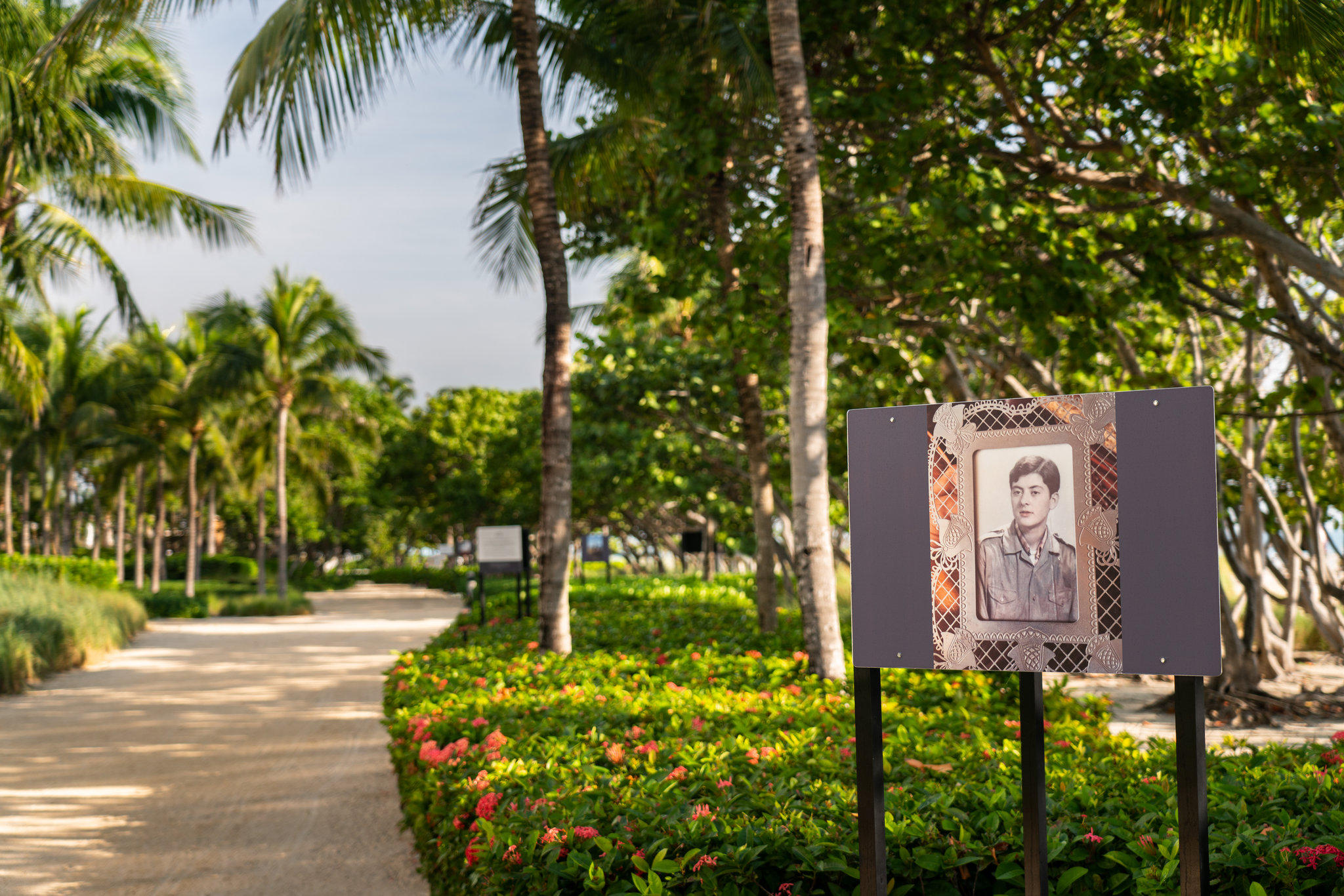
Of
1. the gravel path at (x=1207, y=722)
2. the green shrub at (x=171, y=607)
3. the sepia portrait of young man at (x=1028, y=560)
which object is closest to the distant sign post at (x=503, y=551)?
the gravel path at (x=1207, y=722)

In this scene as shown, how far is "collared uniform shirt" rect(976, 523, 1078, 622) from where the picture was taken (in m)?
2.35

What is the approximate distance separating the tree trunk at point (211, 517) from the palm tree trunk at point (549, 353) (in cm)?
2938

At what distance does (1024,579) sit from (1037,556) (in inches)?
2.6

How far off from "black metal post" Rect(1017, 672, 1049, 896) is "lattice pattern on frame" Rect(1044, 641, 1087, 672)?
86mm

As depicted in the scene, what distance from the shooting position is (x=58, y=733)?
8906 millimetres

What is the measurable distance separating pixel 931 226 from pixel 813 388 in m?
2.62

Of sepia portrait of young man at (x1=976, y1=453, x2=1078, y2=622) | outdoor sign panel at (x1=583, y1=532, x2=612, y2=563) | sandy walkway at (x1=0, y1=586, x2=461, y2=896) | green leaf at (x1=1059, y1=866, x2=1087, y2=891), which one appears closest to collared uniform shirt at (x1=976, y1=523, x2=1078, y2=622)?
sepia portrait of young man at (x1=976, y1=453, x2=1078, y2=622)

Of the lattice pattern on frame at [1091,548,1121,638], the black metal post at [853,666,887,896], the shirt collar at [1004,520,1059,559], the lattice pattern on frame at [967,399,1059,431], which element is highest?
the lattice pattern on frame at [967,399,1059,431]

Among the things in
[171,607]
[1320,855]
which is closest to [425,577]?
[171,607]

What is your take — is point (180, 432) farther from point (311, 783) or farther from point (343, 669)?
point (311, 783)

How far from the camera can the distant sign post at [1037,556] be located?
226cm

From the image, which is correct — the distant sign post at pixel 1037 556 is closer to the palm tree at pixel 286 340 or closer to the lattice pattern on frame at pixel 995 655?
the lattice pattern on frame at pixel 995 655

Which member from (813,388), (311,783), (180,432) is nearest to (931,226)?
(813,388)

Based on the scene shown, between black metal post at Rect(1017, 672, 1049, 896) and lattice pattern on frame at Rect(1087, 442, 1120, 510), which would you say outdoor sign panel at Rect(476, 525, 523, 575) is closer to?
black metal post at Rect(1017, 672, 1049, 896)
